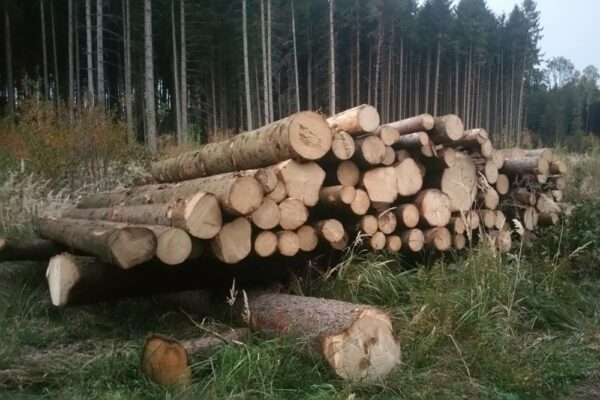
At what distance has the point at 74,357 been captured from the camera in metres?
3.33

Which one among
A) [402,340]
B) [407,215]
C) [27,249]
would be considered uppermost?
[407,215]

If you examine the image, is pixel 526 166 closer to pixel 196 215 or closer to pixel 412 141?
pixel 412 141

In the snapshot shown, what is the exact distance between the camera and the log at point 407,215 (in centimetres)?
479

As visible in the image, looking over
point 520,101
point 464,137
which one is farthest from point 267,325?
point 520,101

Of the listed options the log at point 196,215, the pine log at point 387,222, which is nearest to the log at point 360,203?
the pine log at point 387,222

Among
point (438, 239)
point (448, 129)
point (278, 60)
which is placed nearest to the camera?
point (438, 239)

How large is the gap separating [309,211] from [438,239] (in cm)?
120

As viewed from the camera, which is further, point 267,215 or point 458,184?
point 458,184

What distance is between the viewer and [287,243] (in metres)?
4.05

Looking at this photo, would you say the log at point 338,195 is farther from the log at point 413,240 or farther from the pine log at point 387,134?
the log at point 413,240

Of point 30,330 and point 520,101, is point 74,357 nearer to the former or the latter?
point 30,330

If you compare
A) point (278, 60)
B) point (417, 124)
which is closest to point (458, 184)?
point (417, 124)

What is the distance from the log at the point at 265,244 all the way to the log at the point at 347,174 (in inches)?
35.1

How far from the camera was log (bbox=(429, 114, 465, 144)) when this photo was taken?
201 inches
